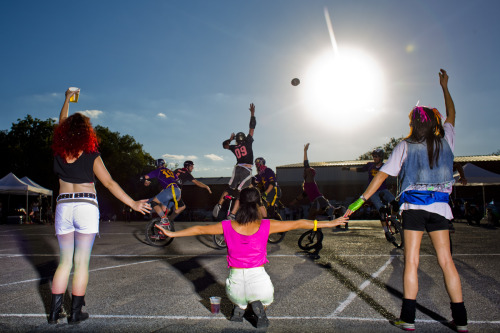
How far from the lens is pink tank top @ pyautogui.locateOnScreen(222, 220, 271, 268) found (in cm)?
345

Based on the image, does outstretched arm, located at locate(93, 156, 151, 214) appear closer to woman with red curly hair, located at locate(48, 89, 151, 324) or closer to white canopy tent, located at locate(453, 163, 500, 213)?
woman with red curly hair, located at locate(48, 89, 151, 324)

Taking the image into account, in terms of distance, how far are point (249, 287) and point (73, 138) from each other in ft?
7.50

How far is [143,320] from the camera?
3.51 m

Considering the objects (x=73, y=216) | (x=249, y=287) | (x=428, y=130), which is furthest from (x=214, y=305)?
(x=428, y=130)

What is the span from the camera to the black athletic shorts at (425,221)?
3219mm

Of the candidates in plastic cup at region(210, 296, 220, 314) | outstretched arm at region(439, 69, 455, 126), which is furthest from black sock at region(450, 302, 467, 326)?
plastic cup at region(210, 296, 220, 314)

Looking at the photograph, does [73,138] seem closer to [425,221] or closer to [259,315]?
[259,315]

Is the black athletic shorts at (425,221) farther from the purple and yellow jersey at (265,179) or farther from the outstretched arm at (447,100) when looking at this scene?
the purple and yellow jersey at (265,179)

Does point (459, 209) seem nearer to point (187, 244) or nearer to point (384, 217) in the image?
point (384, 217)

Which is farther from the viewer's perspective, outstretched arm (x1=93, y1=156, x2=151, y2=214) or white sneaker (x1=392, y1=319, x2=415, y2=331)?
outstretched arm (x1=93, y1=156, x2=151, y2=214)

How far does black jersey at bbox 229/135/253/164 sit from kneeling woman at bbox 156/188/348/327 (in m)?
4.88

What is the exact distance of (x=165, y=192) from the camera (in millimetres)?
9094

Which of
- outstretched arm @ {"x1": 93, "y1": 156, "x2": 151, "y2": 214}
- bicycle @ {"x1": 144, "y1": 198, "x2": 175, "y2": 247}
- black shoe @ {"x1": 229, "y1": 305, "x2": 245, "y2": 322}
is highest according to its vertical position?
outstretched arm @ {"x1": 93, "y1": 156, "x2": 151, "y2": 214}

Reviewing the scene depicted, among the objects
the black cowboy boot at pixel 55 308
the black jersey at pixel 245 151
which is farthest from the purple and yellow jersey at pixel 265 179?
the black cowboy boot at pixel 55 308
